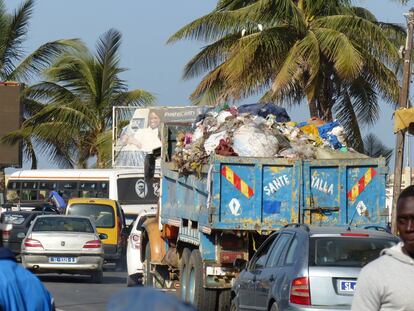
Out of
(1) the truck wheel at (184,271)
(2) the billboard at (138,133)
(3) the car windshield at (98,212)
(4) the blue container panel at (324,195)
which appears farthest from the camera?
(2) the billboard at (138,133)

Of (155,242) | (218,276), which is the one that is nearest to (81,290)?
(155,242)

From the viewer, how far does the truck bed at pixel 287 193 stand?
52.0ft

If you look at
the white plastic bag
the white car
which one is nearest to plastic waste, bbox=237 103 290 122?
the white plastic bag

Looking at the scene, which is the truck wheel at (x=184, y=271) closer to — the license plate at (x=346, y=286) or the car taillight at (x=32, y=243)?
the license plate at (x=346, y=286)

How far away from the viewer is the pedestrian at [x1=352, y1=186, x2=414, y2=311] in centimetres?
541

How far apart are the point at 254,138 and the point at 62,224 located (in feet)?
31.6

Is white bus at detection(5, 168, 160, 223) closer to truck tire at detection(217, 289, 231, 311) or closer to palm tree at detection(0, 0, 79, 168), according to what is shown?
palm tree at detection(0, 0, 79, 168)

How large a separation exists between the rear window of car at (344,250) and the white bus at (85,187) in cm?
2675

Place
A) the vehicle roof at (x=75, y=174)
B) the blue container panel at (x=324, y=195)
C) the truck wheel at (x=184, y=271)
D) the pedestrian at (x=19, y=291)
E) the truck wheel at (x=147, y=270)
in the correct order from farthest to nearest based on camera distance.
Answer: the vehicle roof at (x=75, y=174)
the truck wheel at (x=147, y=270)
the truck wheel at (x=184, y=271)
the blue container panel at (x=324, y=195)
the pedestrian at (x=19, y=291)

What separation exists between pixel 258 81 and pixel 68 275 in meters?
7.17

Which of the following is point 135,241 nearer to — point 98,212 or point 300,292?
point 98,212

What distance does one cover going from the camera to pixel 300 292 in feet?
36.1

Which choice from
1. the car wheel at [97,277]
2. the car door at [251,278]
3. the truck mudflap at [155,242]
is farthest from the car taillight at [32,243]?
the car door at [251,278]

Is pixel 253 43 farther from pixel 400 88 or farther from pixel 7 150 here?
pixel 7 150
